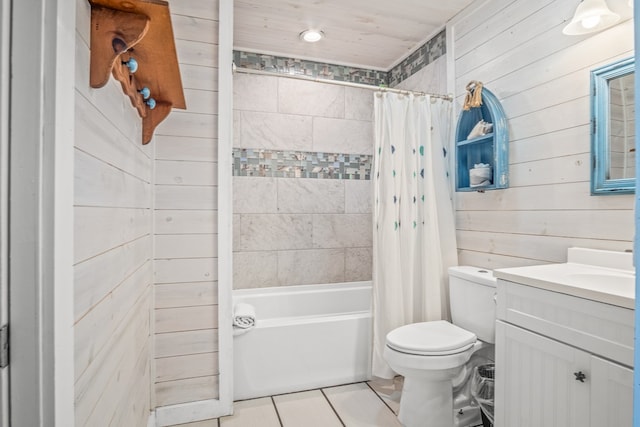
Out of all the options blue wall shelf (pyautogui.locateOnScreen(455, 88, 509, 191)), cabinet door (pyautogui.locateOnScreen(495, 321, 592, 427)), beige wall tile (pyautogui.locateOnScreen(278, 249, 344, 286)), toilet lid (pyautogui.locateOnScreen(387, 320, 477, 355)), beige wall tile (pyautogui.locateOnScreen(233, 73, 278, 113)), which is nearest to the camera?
cabinet door (pyautogui.locateOnScreen(495, 321, 592, 427))

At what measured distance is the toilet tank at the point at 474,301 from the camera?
71.7 inches

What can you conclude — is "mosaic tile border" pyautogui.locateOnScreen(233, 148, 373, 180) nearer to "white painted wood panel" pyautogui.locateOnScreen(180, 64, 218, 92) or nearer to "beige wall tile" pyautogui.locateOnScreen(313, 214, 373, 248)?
"beige wall tile" pyautogui.locateOnScreen(313, 214, 373, 248)

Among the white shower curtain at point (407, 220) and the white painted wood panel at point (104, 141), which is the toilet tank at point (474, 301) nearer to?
the white shower curtain at point (407, 220)

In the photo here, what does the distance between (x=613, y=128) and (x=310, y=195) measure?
2.02 m

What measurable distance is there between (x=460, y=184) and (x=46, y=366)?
7.18 feet

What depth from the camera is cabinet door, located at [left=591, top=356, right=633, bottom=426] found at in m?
0.99

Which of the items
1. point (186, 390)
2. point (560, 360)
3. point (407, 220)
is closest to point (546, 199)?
point (407, 220)

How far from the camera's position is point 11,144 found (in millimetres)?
615

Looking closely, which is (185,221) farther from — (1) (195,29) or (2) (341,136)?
(2) (341,136)

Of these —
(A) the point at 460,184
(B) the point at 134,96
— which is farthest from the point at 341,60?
(B) the point at 134,96

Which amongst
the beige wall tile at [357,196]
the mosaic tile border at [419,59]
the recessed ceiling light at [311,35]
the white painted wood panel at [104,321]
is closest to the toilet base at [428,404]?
the white painted wood panel at [104,321]

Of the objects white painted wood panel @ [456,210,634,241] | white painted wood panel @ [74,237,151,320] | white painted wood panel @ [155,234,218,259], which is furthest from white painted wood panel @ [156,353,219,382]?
white painted wood panel @ [456,210,634,241]

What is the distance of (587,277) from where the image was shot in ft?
4.58

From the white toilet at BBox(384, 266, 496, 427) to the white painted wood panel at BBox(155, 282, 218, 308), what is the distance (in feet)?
3.23
